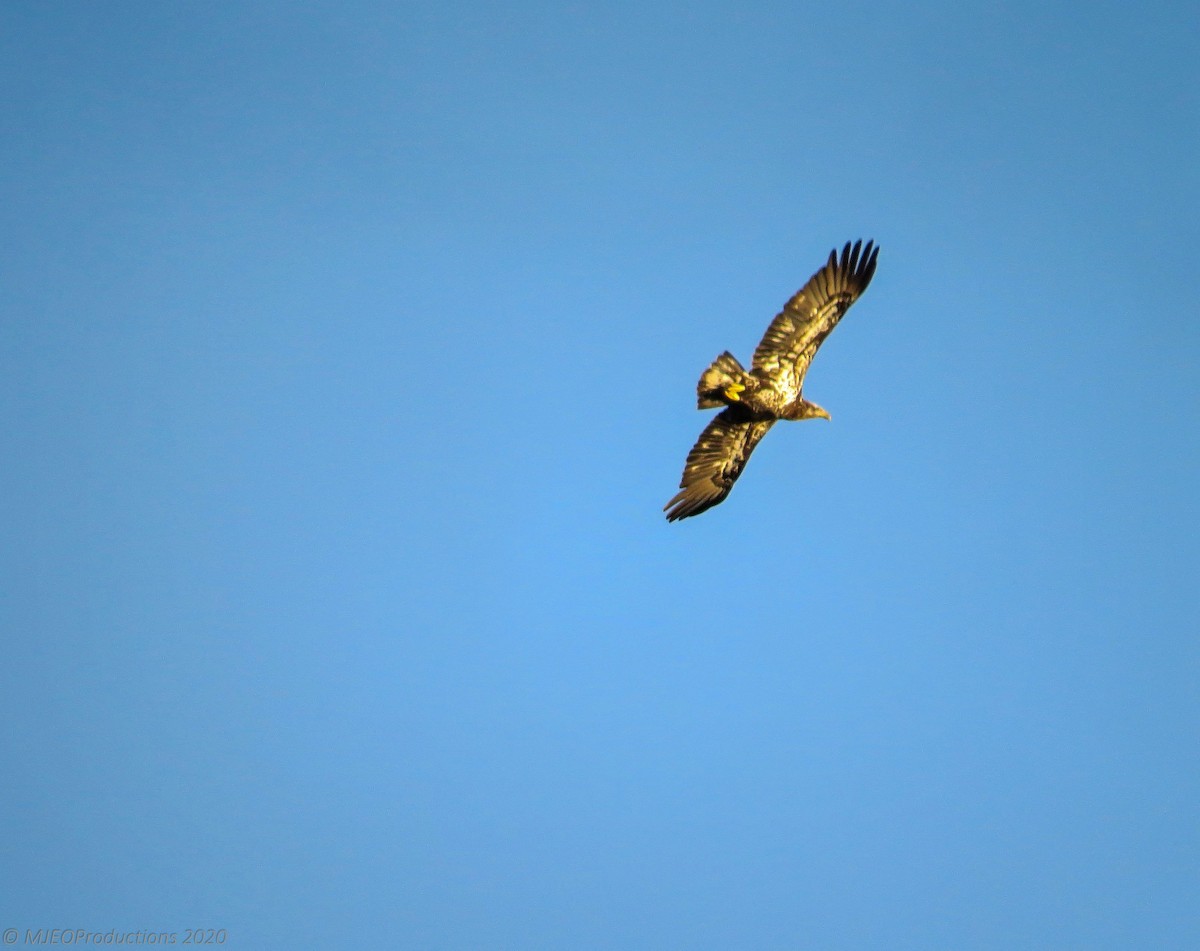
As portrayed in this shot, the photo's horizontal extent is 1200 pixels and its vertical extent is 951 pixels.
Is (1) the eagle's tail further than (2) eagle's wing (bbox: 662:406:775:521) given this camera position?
No

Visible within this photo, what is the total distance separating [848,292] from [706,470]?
3.37m

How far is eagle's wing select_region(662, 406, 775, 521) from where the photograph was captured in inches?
938

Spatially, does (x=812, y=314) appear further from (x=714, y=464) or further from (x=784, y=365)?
(x=714, y=464)

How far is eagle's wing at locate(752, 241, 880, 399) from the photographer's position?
22.8 meters

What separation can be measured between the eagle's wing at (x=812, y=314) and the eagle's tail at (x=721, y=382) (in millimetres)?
471

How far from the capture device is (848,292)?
22797 mm

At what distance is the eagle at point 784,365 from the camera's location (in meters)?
22.7

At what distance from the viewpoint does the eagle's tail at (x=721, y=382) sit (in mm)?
22562

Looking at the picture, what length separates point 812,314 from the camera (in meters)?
22.9

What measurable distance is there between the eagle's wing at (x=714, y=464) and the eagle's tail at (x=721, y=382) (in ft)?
3.41

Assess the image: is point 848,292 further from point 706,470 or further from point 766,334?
point 706,470

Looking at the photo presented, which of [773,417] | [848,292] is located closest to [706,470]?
[773,417]

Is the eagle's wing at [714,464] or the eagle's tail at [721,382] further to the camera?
the eagle's wing at [714,464]

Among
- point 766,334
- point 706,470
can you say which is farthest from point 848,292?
point 706,470
